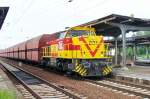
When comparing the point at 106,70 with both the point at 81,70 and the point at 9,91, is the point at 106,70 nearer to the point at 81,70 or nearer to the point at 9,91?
the point at 81,70

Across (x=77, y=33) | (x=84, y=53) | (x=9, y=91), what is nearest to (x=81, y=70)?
(x=84, y=53)

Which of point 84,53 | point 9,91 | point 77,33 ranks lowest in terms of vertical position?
point 9,91

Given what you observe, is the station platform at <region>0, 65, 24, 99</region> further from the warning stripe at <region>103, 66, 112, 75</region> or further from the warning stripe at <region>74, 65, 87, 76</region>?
the warning stripe at <region>103, 66, 112, 75</region>

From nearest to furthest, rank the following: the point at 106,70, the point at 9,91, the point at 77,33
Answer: the point at 9,91 → the point at 106,70 → the point at 77,33

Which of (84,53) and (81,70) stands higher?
(84,53)

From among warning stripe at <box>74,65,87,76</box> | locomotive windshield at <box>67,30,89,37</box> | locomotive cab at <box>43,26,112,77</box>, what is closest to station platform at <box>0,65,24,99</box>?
warning stripe at <box>74,65,87,76</box>

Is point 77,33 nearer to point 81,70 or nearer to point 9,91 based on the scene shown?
point 81,70

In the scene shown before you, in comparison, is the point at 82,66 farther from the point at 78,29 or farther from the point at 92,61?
the point at 78,29

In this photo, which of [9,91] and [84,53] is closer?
[9,91]

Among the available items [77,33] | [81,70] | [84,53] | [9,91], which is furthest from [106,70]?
[9,91]

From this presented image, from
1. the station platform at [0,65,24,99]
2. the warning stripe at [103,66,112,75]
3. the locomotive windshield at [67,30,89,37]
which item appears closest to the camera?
the station platform at [0,65,24,99]

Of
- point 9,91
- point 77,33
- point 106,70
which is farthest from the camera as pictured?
point 77,33

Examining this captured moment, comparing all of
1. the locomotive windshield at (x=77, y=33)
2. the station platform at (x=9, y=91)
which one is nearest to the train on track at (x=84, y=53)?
the locomotive windshield at (x=77, y=33)

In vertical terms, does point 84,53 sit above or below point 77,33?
below
